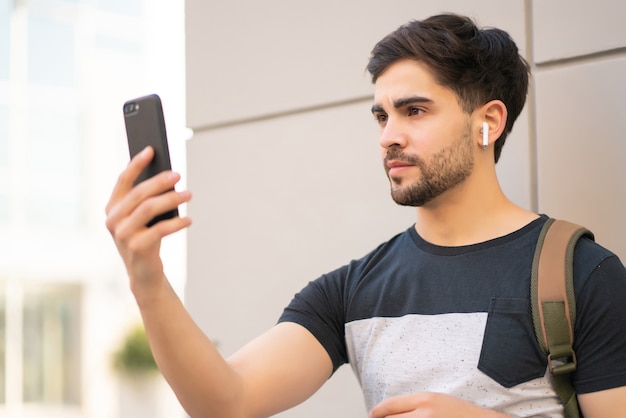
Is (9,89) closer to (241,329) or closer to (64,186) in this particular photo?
(64,186)

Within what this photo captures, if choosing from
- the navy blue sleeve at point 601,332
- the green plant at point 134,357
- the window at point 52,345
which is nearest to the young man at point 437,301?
the navy blue sleeve at point 601,332

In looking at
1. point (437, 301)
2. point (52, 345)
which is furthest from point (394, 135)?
point (52, 345)

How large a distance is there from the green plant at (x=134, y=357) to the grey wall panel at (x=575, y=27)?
654 inches

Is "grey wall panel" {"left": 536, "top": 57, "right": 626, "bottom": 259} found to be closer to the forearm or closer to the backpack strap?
the backpack strap

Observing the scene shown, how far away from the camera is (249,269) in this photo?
10.7 ft

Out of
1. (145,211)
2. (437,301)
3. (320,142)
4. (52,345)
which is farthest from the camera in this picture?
(52,345)

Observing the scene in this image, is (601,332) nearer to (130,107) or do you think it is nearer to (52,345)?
(130,107)

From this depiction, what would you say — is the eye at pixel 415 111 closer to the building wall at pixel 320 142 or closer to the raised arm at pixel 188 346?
the building wall at pixel 320 142

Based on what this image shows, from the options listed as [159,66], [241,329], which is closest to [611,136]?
[241,329]

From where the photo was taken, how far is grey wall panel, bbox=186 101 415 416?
9.66ft

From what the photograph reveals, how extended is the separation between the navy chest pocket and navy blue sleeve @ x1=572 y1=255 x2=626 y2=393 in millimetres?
97

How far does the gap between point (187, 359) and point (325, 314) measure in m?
0.53

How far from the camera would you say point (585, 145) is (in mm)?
2436

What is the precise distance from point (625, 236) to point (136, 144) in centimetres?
136
